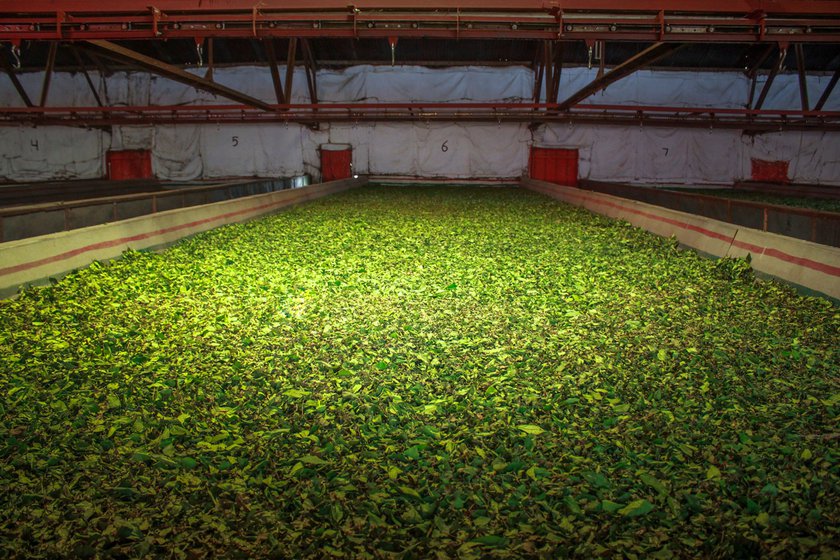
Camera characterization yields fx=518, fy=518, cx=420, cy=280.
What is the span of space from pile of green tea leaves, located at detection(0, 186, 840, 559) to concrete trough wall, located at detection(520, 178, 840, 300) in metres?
0.22

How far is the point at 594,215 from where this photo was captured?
1006 centimetres

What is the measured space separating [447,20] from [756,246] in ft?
16.3

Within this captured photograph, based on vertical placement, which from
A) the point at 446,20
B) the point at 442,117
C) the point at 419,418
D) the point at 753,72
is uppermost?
the point at 753,72

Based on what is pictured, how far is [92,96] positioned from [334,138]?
10274mm

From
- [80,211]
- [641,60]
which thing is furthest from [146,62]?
[641,60]

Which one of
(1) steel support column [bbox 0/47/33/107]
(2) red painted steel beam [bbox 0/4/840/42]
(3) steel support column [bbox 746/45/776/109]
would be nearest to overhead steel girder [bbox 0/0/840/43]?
(2) red painted steel beam [bbox 0/4/840/42]

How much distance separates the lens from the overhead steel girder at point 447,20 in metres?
7.29

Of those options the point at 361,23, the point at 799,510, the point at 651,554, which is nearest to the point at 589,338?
the point at 799,510

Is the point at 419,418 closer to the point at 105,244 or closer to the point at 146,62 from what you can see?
the point at 105,244

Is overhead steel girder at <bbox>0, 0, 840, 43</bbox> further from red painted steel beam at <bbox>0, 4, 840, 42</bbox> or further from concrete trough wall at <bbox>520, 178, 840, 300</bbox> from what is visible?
concrete trough wall at <bbox>520, 178, 840, 300</bbox>

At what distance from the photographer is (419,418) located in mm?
2645

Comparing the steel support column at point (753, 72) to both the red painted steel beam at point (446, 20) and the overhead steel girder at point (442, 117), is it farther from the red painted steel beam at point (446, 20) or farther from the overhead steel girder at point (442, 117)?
the red painted steel beam at point (446, 20)

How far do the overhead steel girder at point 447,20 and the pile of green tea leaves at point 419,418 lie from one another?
418 cm

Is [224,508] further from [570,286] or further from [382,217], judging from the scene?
[382,217]
